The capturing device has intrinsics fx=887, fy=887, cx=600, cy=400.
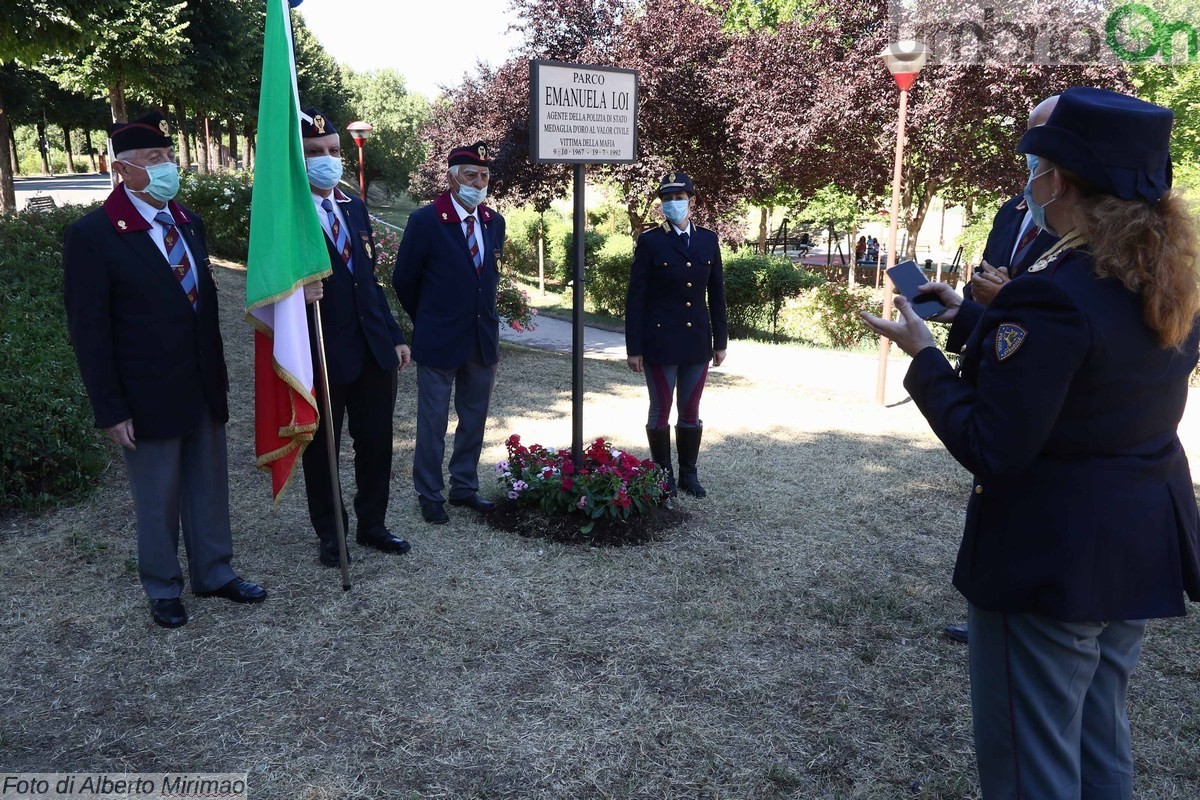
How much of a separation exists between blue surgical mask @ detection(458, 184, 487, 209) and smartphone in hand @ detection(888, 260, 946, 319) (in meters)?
2.93

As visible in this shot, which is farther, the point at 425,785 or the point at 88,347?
the point at 88,347

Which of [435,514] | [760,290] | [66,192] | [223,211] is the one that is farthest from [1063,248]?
[66,192]

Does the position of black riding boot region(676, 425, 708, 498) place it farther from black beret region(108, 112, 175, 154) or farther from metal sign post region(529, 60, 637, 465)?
black beret region(108, 112, 175, 154)

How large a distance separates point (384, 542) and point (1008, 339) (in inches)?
139

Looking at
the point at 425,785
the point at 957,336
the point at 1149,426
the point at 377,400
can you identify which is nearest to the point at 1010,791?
the point at 1149,426

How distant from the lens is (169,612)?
3797mm

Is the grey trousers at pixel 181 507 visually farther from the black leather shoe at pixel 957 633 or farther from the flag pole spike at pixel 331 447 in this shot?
the black leather shoe at pixel 957 633

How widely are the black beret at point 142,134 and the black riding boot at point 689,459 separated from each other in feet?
10.9

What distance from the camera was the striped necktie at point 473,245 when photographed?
4.95 meters

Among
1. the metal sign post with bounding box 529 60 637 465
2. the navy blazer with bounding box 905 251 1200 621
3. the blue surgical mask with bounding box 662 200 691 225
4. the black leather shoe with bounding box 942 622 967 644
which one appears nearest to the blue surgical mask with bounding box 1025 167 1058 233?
the navy blazer with bounding box 905 251 1200 621

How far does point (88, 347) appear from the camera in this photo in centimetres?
349

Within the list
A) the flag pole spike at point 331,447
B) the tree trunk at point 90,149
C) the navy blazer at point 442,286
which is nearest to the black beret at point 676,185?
the navy blazer at point 442,286

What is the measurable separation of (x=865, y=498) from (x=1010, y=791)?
387cm

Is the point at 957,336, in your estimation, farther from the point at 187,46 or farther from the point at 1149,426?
the point at 187,46
